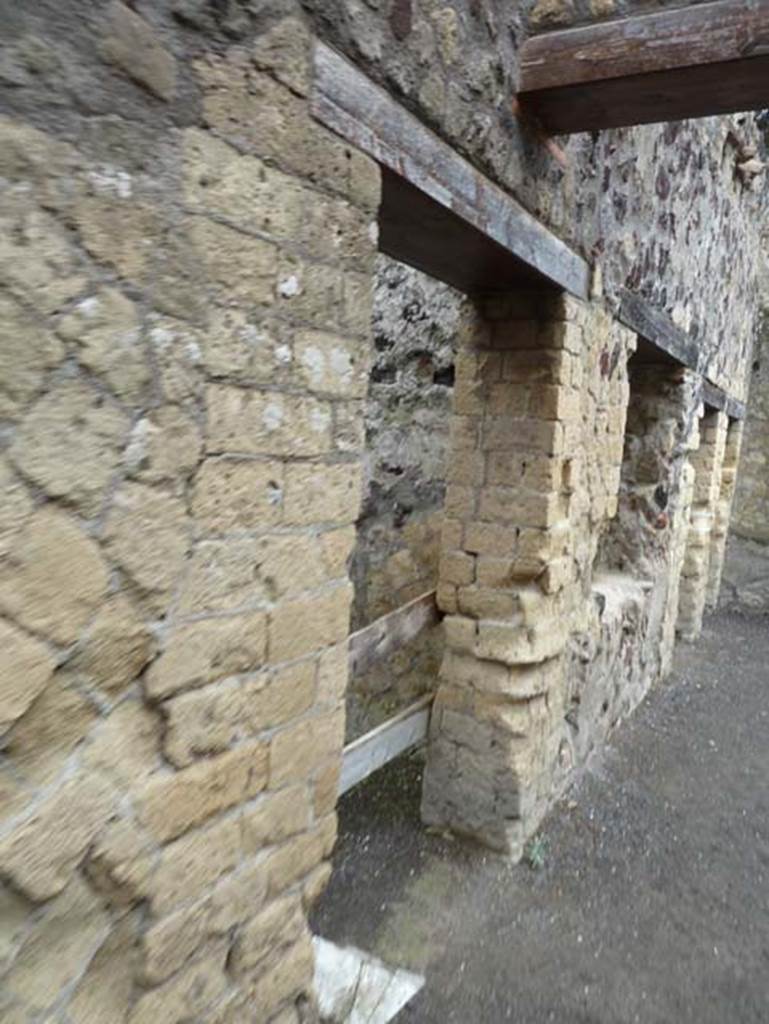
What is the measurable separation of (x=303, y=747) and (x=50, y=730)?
71cm

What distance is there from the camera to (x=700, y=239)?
17.0ft

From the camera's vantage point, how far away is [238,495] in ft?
4.96

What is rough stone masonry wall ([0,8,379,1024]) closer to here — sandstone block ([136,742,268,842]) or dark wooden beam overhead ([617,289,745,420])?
sandstone block ([136,742,268,842])

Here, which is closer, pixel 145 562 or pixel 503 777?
pixel 145 562

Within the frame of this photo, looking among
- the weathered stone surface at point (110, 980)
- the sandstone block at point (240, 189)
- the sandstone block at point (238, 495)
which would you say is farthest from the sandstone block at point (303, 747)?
the sandstone block at point (240, 189)

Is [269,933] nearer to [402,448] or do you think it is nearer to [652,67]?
[652,67]

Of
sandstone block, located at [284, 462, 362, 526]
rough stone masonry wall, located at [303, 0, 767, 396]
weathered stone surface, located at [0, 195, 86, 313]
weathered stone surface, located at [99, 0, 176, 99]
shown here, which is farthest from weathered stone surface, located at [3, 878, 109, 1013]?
rough stone masonry wall, located at [303, 0, 767, 396]

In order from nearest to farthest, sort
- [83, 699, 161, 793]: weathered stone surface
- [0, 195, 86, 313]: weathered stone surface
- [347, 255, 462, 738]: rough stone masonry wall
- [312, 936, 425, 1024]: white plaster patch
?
[0, 195, 86, 313]: weathered stone surface
[83, 699, 161, 793]: weathered stone surface
[312, 936, 425, 1024]: white plaster patch
[347, 255, 462, 738]: rough stone masonry wall

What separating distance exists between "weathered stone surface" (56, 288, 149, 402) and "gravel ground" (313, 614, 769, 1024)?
2227mm

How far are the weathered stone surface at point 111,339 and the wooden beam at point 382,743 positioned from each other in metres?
1.62

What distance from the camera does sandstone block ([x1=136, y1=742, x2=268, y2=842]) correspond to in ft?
4.60

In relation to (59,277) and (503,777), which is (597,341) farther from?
(59,277)

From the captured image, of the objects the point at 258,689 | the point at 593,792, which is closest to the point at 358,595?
the point at 593,792

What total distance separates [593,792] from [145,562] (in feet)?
10.8
